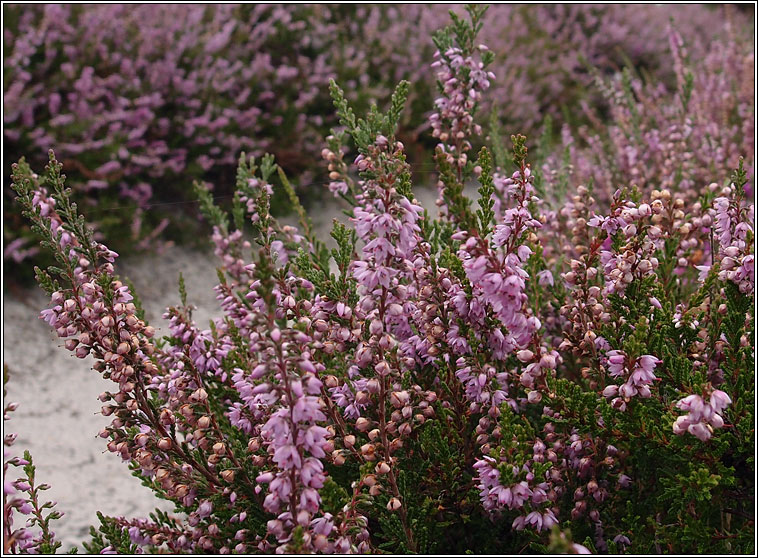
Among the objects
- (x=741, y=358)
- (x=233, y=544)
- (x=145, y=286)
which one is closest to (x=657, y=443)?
(x=741, y=358)

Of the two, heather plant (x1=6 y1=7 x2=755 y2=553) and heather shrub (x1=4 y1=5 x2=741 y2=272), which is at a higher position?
heather shrub (x1=4 y1=5 x2=741 y2=272)

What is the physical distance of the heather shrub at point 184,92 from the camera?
4.88 metres

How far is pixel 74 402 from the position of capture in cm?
386

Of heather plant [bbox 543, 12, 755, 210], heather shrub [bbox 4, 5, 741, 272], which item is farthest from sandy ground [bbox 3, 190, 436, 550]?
heather plant [bbox 543, 12, 755, 210]

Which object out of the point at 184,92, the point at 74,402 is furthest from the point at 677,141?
the point at 184,92

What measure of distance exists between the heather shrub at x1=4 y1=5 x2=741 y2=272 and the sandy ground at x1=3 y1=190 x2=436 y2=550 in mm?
274

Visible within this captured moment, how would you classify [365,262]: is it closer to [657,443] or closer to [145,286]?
[657,443]

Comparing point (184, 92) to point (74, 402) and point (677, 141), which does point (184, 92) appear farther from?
point (677, 141)

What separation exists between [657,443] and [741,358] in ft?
0.89

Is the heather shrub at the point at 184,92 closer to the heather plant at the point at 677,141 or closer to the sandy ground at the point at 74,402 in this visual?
the sandy ground at the point at 74,402

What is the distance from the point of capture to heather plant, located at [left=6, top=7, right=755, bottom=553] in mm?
1354

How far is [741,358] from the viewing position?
156 centimetres

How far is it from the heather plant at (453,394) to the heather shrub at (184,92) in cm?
270

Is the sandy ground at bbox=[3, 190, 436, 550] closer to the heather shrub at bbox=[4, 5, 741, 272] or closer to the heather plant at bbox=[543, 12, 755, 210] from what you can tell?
the heather shrub at bbox=[4, 5, 741, 272]
